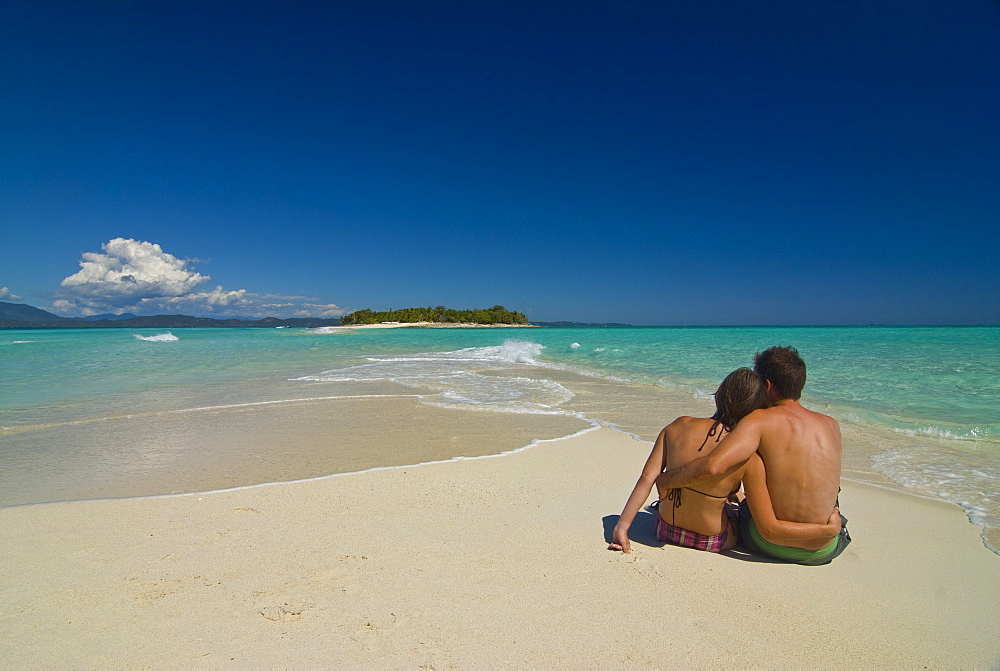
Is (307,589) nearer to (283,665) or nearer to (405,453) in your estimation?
(283,665)

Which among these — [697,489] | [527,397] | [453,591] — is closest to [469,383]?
[527,397]

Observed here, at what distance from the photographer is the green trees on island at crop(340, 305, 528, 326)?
132 metres

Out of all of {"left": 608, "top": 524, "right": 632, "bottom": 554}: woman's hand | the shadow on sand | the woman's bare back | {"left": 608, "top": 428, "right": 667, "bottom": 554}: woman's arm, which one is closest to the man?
the woman's bare back

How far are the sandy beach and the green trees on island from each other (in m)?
128

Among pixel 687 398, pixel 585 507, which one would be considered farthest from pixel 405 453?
pixel 687 398

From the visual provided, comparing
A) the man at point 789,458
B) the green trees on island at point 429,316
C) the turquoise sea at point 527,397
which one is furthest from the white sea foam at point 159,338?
the green trees on island at point 429,316

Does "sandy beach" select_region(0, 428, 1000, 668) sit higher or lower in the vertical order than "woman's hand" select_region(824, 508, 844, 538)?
lower

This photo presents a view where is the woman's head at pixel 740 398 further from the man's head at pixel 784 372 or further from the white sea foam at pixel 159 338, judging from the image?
the white sea foam at pixel 159 338

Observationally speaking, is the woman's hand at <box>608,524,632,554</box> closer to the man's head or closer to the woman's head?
Result: the woman's head

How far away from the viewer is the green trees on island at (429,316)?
132 m

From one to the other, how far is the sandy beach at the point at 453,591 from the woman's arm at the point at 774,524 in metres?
0.21

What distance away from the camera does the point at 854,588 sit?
3037 millimetres

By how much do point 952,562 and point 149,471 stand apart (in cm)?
740

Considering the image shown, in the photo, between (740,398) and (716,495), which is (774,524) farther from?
(740,398)
